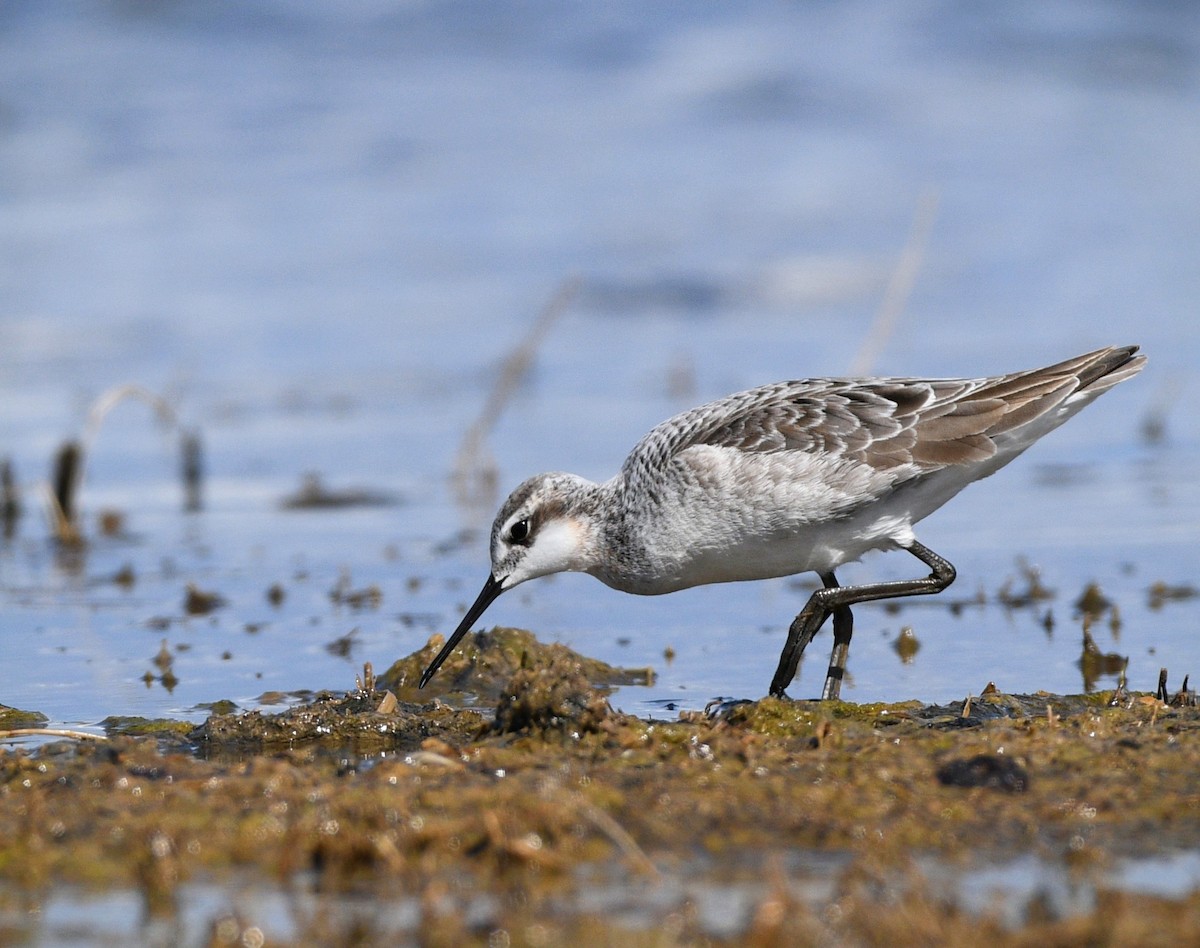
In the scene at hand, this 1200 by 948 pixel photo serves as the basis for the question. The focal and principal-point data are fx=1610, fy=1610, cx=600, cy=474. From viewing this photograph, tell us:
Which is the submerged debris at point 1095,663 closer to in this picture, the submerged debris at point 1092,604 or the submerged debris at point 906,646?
the submerged debris at point 1092,604

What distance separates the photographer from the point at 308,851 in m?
4.71

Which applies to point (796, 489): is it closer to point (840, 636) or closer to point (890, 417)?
point (890, 417)

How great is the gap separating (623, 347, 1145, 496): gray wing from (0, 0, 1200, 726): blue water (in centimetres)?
112

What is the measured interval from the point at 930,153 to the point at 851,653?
1809cm

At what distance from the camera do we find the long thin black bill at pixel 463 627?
24.9ft

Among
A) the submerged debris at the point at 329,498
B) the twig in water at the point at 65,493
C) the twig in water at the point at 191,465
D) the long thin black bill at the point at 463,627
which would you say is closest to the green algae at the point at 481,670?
the long thin black bill at the point at 463,627

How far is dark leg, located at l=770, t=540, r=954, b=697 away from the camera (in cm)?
722

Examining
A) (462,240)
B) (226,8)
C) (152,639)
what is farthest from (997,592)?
(226,8)

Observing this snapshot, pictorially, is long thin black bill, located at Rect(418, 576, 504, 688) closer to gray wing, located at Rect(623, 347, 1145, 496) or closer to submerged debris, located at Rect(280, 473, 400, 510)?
gray wing, located at Rect(623, 347, 1145, 496)

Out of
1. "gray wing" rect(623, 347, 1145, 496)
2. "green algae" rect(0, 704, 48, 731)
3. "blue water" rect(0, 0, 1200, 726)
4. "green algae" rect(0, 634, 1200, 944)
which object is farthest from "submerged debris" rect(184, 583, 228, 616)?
"green algae" rect(0, 634, 1200, 944)

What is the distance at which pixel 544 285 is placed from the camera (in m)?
21.4

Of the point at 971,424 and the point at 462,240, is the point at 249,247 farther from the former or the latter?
the point at 971,424

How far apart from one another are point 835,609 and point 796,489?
72cm

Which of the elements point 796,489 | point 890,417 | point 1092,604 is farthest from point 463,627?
point 1092,604
